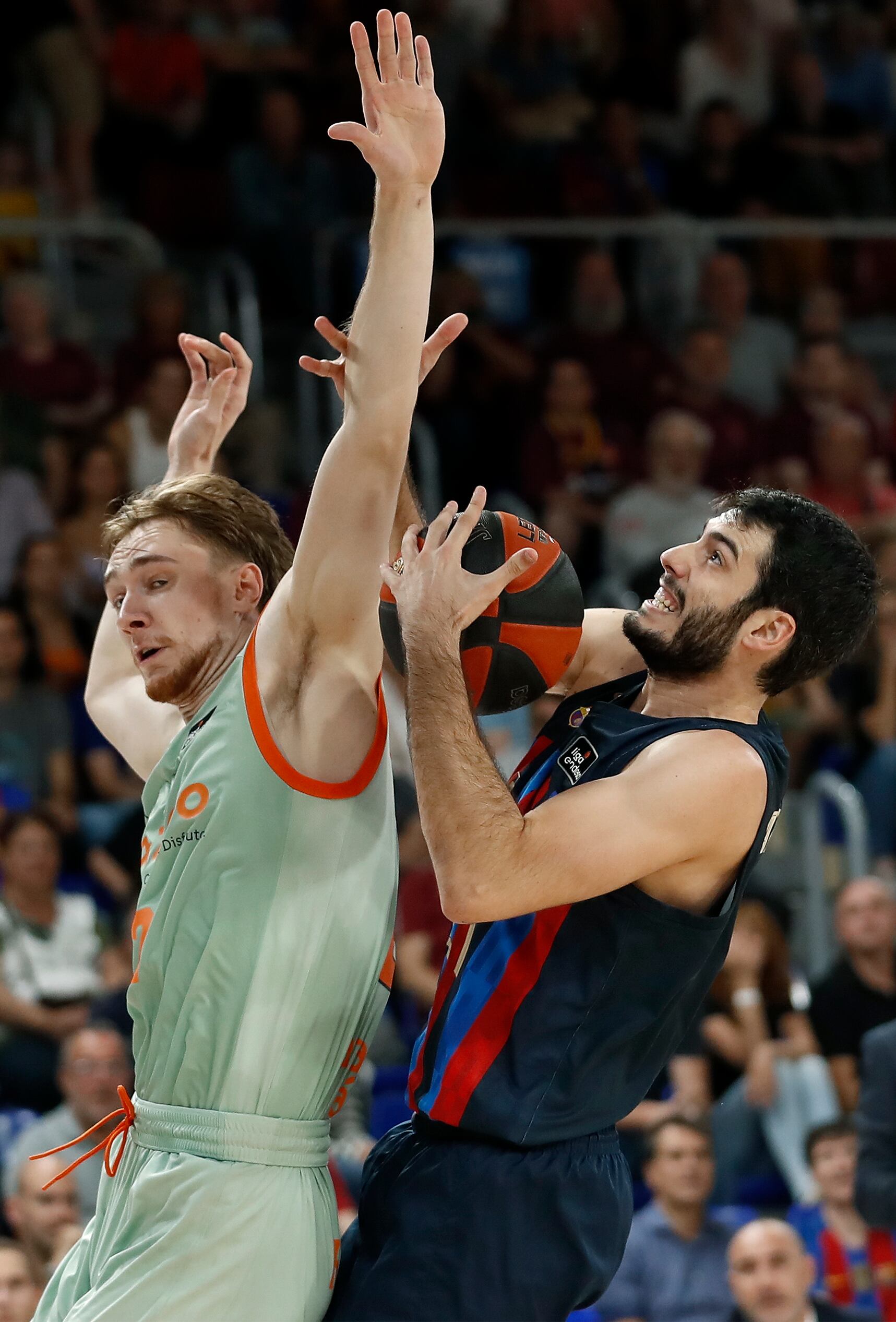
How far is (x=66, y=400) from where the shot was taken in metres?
9.76

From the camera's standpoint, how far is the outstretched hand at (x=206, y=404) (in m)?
4.13

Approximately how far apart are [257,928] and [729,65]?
1107 cm

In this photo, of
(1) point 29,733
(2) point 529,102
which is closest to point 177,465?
(1) point 29,733

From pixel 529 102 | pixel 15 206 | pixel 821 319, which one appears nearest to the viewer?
pixel 15 206

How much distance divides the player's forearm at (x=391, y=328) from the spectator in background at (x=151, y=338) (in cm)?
694

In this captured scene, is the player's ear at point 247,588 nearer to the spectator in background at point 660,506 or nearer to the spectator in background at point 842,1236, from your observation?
the spectator in background at point 842,1236

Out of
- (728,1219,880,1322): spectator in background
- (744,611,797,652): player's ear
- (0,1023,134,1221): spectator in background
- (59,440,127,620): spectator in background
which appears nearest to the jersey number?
(744,611,797,652): player's ear

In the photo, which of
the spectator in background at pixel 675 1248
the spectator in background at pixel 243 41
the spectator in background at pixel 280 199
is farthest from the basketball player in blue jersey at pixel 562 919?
the spectator in background at pixel 243 41

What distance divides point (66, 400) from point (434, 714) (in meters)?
7.07

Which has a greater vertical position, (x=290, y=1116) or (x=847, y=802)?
(x=290, y=1116)

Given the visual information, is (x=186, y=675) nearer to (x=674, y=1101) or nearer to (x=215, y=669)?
(x=215, y=669)

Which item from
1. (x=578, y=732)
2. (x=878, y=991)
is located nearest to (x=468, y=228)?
(x=878, y=991)

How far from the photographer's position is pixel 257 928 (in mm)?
3102

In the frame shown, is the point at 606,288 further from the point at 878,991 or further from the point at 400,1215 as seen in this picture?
the point at 400,1215
